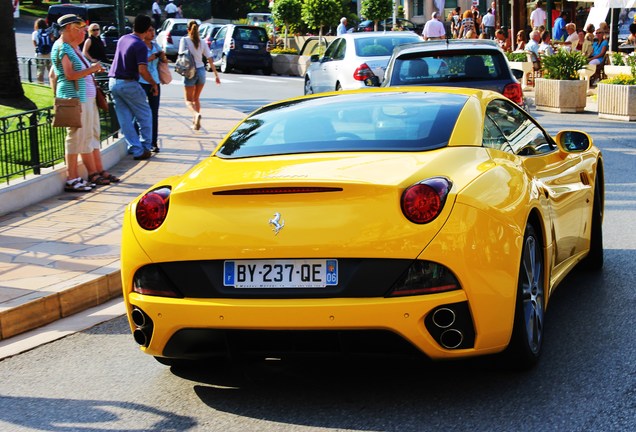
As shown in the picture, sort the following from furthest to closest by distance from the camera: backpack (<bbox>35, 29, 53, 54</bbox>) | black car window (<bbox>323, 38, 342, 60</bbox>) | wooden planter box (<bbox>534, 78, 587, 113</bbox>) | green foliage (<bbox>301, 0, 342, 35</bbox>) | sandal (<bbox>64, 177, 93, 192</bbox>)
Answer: green foliage (<bbox>301, 0, 342, 35</bbox>) → backpack (<bbox>35, 29, 53, 54</bbox>) → black car window (<bbox>323, 38, 342, 60</bbox>) → wooden planter box (<bbox>534, 78, 587, 113</bbox>) → sandal (<bbox>64, 177, 93, 192</bbox>)

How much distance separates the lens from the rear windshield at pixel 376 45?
20.3 m

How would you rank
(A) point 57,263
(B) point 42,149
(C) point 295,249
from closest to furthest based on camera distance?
(C) point 295,249
(A) point 57,263
(B) point 42,149

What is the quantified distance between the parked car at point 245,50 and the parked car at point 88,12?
381 cm

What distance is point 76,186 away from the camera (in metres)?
12.1

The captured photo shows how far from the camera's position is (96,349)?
6422 millimetres

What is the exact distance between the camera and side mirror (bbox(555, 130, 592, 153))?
6864mm

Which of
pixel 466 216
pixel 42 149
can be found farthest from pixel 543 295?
pixel 42 149

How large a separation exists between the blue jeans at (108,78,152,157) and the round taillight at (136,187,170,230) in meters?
8.98

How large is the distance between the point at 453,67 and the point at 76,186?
477 cm

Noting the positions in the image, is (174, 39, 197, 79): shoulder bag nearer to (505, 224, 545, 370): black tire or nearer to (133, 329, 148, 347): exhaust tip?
(505, 224, 545, 370): black tire

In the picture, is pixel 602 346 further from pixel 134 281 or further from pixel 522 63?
pixel 522 63

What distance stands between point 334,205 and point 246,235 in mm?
399

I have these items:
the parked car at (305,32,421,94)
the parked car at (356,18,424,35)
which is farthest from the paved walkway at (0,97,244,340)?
the parked car at (356,18,424,35)

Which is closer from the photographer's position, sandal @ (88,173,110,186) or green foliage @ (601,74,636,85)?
sandal @ (88,173,110,186)
